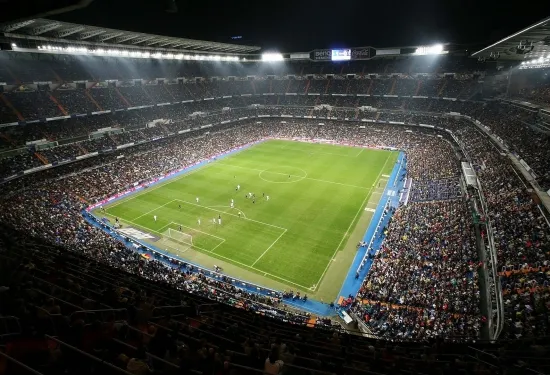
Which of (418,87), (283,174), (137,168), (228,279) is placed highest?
(418,87)

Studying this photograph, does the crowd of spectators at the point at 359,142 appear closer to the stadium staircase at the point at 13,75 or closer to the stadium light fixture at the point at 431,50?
the stadium staircase at the point at 13,75

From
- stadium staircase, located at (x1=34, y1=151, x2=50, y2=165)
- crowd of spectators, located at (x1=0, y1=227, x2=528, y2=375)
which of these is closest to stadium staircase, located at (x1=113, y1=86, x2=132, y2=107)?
stadium staircase, located at (x1=34, y1=151, x2=50, y2=165)

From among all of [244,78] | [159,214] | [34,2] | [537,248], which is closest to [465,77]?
[244,78]

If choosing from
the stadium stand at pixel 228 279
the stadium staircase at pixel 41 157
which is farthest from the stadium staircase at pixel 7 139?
the stadium staircase at pixel 41 157

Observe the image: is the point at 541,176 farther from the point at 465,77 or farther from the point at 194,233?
the point at 465,77

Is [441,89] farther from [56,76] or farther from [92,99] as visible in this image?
[56,76]

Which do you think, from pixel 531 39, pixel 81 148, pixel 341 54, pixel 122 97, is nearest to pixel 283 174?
pixel 81 148
